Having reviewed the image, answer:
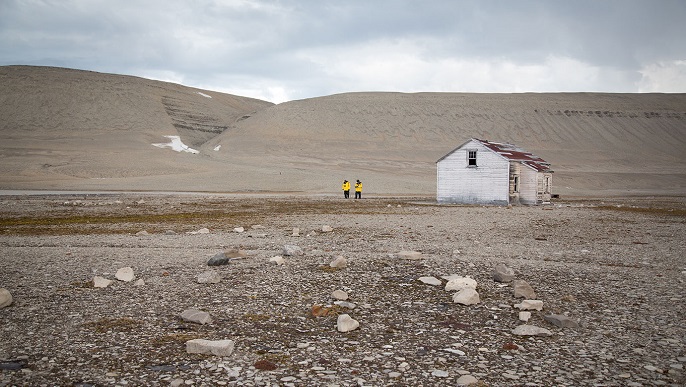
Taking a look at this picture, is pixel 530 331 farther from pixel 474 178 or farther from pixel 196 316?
pixel 474 178

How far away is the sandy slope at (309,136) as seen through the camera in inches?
2670

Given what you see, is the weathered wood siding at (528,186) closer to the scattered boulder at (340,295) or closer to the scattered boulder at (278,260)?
the scattered boulder at (278,260)

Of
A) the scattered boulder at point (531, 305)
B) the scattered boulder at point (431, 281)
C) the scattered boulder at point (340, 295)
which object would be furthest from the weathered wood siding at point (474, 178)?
the scattered boulder at point (340, 295)

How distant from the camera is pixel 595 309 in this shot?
25.8 feet

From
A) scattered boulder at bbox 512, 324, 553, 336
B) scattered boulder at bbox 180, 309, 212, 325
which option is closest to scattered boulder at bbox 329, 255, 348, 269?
scattered boulder at bbox 180, 309, 212, 325

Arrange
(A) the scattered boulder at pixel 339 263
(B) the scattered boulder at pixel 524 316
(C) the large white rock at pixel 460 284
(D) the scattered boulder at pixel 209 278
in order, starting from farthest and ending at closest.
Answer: (A) the scattered boulder at pixel 339 263 < (D) the scattered boulder at pixel 209 278 < (C) the large white rock at pixel 460 284 < (B) the scattered boulder at pixel 524 316

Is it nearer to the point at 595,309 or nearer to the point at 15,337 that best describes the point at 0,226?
the point at 15,337

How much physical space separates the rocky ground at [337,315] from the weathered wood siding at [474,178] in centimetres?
2351

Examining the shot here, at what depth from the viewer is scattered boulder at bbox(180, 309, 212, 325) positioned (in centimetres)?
701

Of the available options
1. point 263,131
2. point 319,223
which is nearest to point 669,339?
point 319,223

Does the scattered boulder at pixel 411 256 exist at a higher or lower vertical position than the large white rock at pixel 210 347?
higher

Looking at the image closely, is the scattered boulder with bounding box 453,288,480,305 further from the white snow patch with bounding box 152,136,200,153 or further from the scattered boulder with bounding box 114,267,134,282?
the white snow patch with bounding box 152,136,200,153

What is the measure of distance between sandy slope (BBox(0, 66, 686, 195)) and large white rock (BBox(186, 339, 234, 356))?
50.6 m

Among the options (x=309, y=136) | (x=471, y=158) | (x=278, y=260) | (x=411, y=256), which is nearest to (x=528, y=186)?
(x=471, y=158)
